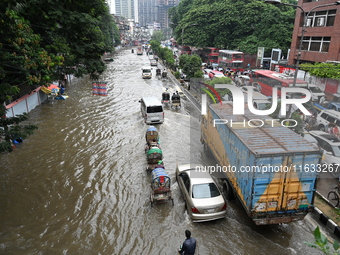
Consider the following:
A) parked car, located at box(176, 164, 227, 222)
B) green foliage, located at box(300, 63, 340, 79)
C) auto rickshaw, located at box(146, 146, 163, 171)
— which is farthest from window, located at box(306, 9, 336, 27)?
parked car, located at box(176, 164, 227, 222)

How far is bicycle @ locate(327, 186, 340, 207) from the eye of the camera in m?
9.42

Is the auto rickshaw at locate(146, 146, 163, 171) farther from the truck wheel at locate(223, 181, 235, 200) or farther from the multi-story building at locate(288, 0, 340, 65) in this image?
the multi-story building at locate(288, 0, 340, 65)

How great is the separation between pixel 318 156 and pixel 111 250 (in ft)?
22.1

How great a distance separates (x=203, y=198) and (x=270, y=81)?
70.4 ft

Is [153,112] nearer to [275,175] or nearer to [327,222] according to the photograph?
[275,175]

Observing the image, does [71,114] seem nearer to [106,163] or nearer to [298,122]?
[106,163]

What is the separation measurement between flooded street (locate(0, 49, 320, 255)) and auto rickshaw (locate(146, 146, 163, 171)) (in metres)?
0.53

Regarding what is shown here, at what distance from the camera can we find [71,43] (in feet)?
46.1

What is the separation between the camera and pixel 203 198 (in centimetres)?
898

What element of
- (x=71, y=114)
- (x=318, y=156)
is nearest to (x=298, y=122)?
(x=318, y=156)

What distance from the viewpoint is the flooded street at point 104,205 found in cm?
816

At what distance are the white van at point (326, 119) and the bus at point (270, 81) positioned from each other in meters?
6.48

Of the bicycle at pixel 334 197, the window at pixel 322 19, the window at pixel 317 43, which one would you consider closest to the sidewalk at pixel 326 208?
the bicycle at pixel 334 197

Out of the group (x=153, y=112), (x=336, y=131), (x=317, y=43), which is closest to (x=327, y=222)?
(x=336, y=131)
